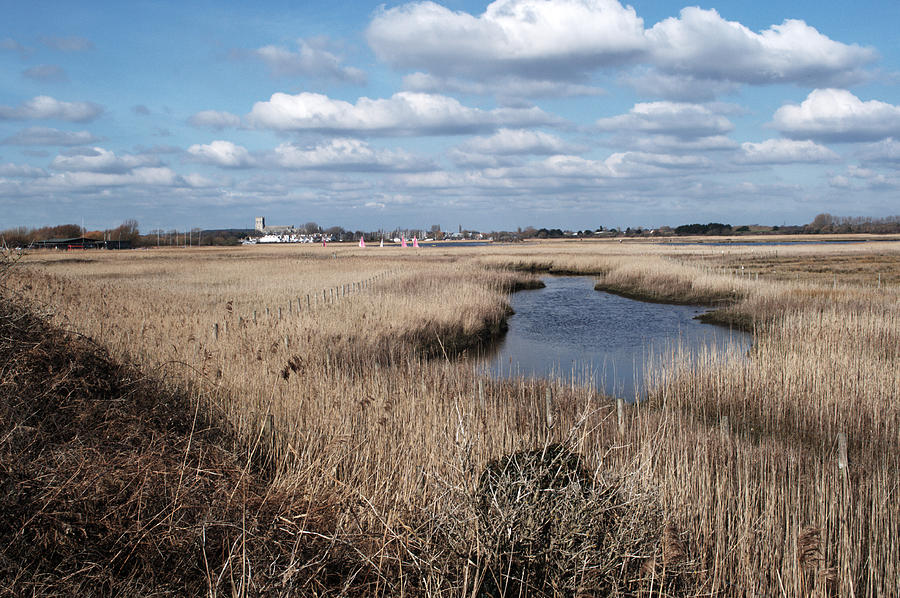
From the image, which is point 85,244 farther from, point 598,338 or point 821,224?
point 821,224

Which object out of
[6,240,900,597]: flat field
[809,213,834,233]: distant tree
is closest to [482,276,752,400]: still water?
[6,240,900,597]: flat field

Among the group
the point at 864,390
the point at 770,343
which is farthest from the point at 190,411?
the point at 770,343

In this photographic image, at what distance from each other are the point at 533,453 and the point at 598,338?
14278 mm

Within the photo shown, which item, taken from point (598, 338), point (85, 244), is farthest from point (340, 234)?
point (598, 338)

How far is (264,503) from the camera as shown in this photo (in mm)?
3482

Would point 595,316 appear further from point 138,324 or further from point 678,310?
point 138,324

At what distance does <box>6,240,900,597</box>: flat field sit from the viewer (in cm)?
311

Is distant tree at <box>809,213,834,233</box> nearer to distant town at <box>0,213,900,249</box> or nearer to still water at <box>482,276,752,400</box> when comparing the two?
distant town at <box>0,213,900,249</box>

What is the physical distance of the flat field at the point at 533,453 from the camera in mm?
3113

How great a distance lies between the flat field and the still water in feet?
4.61

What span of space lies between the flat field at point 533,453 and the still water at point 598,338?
4.61 ft

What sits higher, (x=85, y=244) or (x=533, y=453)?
(x=85, y=244)

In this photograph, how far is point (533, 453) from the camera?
3824 millimetres

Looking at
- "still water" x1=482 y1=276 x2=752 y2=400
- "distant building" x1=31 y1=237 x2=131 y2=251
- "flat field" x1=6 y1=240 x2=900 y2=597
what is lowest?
"still water" x1=482 y1=276 x2=752 y2=400
